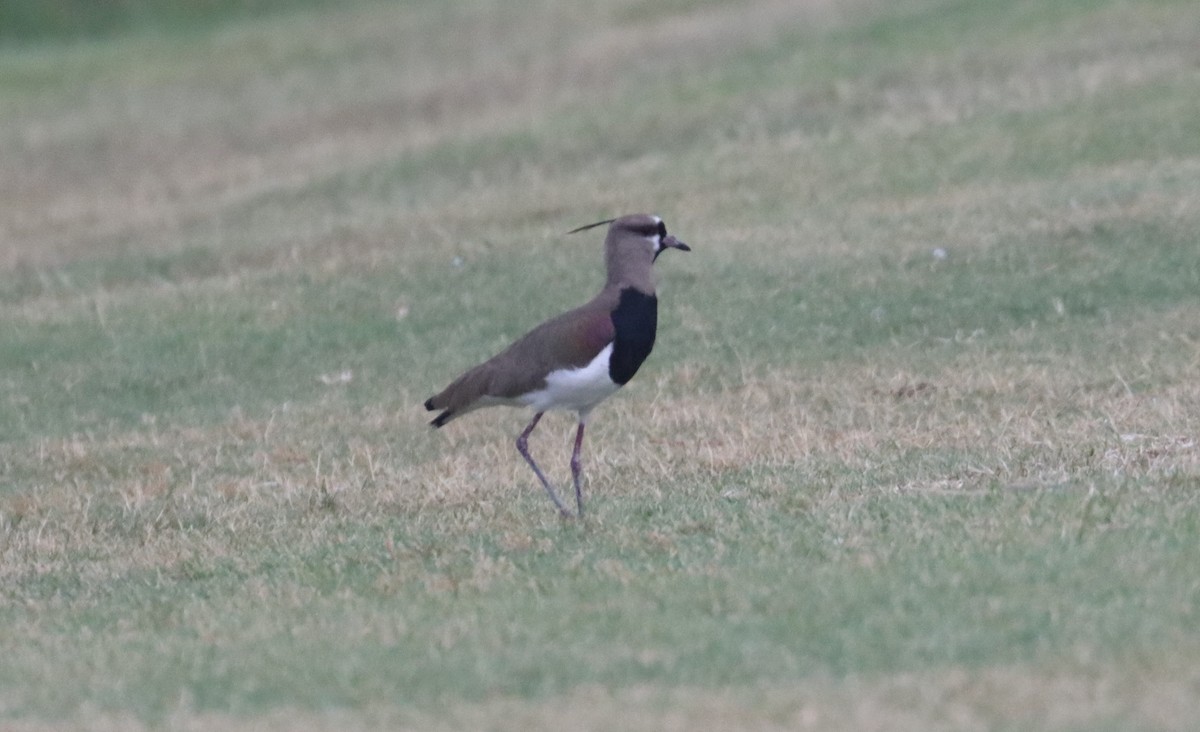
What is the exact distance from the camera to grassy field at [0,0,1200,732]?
6645 mm

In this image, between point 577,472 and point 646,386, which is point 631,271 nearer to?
point 577,472

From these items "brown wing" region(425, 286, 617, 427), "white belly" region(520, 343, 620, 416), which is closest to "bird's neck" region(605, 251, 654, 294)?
"brown wing" region(425, 286, 617, 427)

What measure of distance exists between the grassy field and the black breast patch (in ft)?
2.08

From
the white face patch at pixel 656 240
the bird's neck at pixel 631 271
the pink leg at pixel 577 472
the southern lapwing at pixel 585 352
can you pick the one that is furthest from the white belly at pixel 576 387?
the white face patch at pixel 656 240

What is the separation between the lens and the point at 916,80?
22.5 meters

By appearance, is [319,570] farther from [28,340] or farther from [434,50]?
[434,50]

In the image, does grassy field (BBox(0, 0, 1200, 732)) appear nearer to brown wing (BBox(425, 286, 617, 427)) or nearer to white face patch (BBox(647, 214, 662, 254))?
brown wing (BBox(425, 286, 617, 427))

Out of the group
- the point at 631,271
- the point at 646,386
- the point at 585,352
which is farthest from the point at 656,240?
the point at 646,386

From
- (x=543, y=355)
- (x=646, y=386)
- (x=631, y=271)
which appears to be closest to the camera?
(x=543, y=355)

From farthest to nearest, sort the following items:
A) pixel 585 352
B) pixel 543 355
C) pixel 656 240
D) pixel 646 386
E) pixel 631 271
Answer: pixel 646 386, pixel 656 240, pixel 631 271, pixel 543 355, pixel 585 352

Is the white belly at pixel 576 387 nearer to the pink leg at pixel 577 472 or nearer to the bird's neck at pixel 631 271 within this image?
Result: the pink leg at pixel 577 472

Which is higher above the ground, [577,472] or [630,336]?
[630,336]

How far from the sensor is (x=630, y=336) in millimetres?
9102

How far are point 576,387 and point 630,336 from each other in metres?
0.33
